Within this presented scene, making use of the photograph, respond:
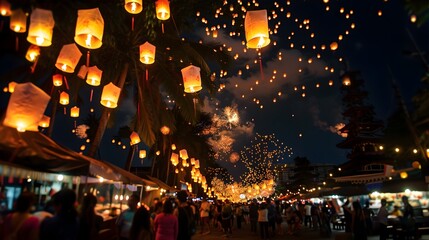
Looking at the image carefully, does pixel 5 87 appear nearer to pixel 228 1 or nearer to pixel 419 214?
pixel 228 1

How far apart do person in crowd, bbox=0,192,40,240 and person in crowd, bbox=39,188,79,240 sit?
47 centimetres

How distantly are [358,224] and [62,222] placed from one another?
8.05m

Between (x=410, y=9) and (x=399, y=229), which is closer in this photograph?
(x=410, y=9)

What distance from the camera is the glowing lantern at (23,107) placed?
16.8 ft

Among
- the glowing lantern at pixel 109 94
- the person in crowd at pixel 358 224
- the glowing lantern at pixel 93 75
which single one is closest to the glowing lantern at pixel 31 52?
the glowing lantern at pixel 93 75

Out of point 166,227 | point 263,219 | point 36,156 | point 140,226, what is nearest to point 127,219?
point 140,226

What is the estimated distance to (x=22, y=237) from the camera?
390 cm

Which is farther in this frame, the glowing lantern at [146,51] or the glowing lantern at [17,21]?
the glowing lantern at [146,51]

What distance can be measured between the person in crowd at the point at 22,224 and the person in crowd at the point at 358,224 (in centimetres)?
794

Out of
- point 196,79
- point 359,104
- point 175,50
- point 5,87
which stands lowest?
point 196,79

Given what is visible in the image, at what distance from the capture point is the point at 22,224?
12.9ft

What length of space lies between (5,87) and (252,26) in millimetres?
11066

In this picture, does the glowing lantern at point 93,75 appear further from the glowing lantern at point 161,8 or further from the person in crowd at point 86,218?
the person in crowd at point 86,218

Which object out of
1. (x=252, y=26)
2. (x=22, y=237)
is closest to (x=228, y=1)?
(x=252, y=26)
